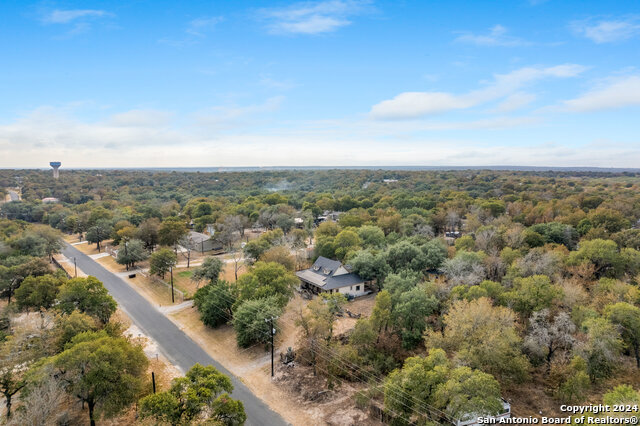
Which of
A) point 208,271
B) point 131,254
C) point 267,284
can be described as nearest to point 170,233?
point 131,254

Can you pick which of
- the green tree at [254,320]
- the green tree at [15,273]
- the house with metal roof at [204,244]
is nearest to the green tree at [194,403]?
the green tree at [254,320]

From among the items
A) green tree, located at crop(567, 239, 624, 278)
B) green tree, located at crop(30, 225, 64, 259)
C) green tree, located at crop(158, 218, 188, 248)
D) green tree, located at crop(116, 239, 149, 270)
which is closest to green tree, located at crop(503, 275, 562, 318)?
green tree, located at crop(567, 239, 624, 278)

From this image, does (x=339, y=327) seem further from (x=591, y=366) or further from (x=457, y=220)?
(x=457, y=220)

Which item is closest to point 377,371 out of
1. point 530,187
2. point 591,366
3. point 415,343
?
point 415,343

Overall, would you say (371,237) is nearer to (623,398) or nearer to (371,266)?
(371,266)

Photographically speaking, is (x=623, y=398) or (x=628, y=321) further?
(x=628, y=321)

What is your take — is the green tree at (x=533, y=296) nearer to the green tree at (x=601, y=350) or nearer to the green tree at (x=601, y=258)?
the green tree at (x=601, y=350)
